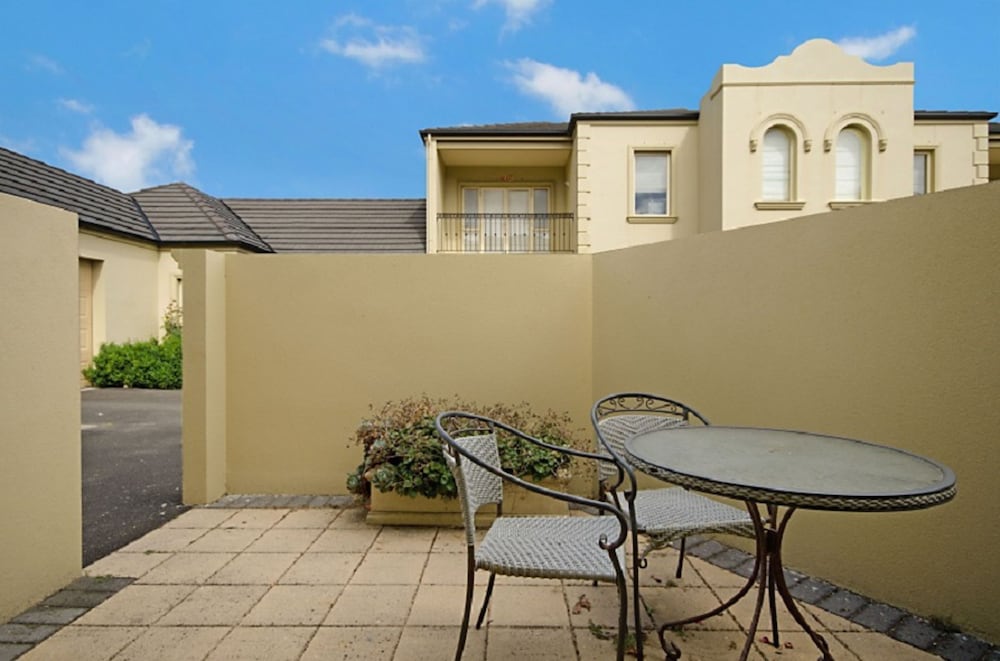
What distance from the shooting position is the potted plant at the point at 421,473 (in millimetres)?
3289

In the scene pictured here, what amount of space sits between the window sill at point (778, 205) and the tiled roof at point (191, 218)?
11012mm

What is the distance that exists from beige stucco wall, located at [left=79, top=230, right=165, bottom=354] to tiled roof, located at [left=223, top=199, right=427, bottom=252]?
2.74 meters

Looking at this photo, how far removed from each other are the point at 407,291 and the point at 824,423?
2.83 m

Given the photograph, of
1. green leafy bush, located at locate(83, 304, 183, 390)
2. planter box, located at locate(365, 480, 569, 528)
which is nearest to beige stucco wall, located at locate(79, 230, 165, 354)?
green leafy bush, located at locate(83, 304, 183, 390)

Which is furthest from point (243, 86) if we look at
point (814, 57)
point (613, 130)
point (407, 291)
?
point (407, 291)

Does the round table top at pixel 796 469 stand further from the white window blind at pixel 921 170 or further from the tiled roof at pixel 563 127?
the white window blind at pixel 921 170

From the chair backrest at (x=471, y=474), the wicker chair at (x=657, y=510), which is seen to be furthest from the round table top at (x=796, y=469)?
the chair backrest at (x=471, y=474)

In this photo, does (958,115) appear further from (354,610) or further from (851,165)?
(354,610)

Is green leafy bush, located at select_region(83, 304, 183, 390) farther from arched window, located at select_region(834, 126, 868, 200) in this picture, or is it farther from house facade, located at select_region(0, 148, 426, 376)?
arched window, located at select_region(834, 126, 868, 200)

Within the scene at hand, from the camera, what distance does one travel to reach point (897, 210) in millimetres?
2363

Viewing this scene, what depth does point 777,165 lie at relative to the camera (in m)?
10.4

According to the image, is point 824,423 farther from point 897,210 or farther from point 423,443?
point 423,443

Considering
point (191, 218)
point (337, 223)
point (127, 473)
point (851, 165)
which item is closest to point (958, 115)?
point (851, 165)

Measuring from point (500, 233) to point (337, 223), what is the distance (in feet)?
15.4
